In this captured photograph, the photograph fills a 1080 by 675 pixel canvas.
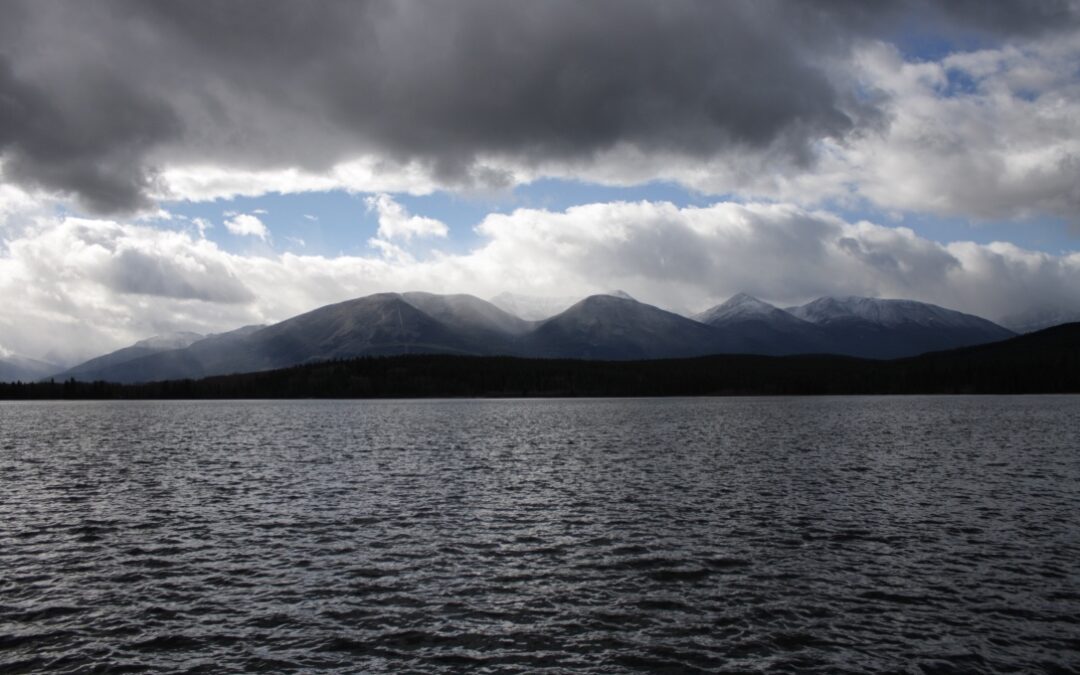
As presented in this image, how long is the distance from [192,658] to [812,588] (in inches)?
1011

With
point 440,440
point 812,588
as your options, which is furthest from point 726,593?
point 440,440

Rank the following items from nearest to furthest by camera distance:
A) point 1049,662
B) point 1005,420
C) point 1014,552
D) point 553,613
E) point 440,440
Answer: point 1049,662, point 553,613, point 1014,552, point 440,440, point 1005,420

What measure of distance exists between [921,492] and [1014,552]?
65.4 feet

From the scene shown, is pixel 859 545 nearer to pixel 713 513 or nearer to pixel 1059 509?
pixel 713 513

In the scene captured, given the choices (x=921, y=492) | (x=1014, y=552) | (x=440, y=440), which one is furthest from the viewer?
(x=440, y=440)

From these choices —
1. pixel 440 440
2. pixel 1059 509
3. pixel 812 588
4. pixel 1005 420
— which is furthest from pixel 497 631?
pixel 1005 420

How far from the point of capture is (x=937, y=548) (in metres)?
39.0

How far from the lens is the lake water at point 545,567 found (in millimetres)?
25000

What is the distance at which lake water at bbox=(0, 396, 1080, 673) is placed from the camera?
82.0 ft

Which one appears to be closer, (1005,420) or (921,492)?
(921,492)

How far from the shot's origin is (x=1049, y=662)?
23812 millimetres

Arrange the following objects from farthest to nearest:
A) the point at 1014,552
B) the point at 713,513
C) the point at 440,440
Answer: the point at 440,440 < the point at 713,513 < the point at 1014,552

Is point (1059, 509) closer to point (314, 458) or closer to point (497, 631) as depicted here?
point (497, 631)

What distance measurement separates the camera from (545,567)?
1405 inches
